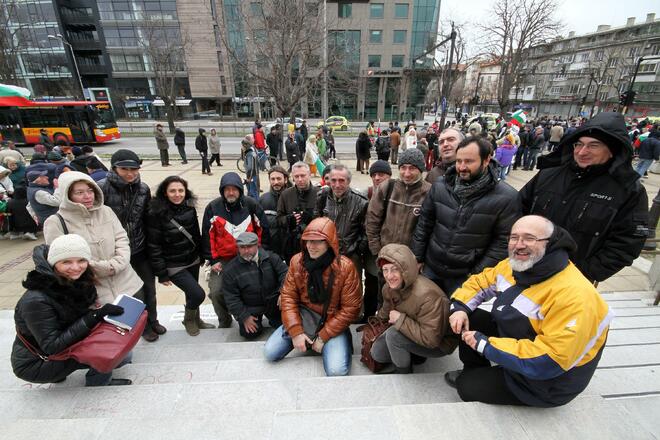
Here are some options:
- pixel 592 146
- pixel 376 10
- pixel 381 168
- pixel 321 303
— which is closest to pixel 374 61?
pixel 376 10

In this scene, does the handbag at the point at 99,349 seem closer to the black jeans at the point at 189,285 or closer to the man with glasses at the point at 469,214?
the black jeans at the point at 189,285

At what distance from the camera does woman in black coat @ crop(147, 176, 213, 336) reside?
322cm

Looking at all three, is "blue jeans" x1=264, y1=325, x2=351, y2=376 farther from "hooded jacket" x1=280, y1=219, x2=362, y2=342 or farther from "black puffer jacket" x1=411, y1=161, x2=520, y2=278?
"black puffer jacket" x1=411, y1=161, x2=520, y2=278

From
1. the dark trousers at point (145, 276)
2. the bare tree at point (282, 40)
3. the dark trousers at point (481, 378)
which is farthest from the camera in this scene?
the bare tree at point (282, 40)

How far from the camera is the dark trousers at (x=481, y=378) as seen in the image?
2075 mm

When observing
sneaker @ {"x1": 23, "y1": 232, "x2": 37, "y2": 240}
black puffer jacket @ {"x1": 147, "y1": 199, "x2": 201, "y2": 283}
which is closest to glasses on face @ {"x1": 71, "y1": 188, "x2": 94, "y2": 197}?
black puffer jacket @ {"x1": 147, "y1": 199, "x2": 201, "y2": 283}

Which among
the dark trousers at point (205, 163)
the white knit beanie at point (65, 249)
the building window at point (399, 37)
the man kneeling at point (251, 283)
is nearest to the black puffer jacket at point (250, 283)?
the man kneeling at point (251, 283)

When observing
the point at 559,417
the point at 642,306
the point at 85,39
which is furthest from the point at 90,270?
the point at 85,39

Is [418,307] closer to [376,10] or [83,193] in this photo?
[83,193]

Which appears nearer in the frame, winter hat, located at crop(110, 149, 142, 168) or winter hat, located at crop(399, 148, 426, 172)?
winter hat, located at crop(399, 148, 426, 172)

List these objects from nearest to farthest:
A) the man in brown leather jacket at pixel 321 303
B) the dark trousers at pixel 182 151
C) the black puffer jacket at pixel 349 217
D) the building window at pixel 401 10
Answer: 1. the man in brown leather jacket at pixel 321 303
2. the black puffer jacket at pixel 349 217
3. the dark trousers at pixel 182 151
4. the building window at pixel 401 10

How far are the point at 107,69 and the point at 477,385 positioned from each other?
55893 mm

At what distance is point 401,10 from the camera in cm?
3747

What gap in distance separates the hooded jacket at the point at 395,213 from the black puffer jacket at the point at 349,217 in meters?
0.21
